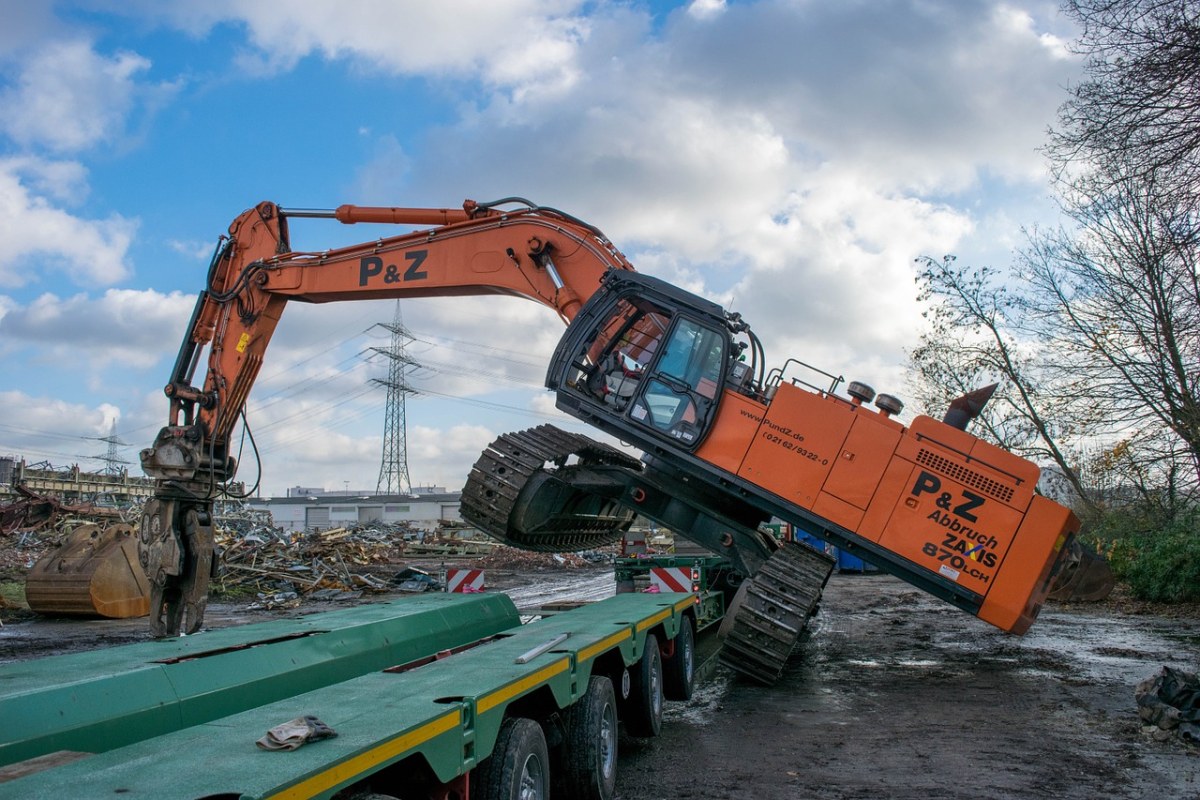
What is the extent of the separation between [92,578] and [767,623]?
39.0 feet

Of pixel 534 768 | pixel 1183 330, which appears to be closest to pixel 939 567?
pixel 534 768

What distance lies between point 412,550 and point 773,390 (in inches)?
1077

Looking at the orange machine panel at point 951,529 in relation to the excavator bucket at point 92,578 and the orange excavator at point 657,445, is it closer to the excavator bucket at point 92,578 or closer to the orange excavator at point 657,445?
the orange excavator at point 657,445

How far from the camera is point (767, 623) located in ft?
33.0

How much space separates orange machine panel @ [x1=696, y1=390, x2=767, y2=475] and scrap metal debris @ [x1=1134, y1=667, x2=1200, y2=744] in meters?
4.42

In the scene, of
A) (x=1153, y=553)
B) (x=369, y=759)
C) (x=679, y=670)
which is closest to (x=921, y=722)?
(x=679, y=670)

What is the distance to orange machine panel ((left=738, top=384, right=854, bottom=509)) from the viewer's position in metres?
10.8

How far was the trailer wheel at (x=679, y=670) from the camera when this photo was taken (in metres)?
8.78

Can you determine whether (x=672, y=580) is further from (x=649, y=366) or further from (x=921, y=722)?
(x=921, y=722)

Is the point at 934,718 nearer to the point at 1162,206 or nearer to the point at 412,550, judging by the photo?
the point at 1162,206

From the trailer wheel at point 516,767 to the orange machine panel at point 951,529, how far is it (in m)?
6.67

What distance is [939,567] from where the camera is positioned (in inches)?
416

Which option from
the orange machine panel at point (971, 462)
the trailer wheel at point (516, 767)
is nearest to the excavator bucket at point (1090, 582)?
the orange machine panel at point (971, 462)

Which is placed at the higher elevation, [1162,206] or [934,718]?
[1162,206]
